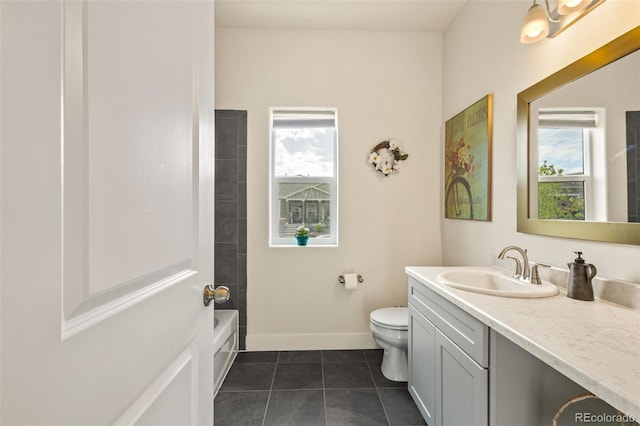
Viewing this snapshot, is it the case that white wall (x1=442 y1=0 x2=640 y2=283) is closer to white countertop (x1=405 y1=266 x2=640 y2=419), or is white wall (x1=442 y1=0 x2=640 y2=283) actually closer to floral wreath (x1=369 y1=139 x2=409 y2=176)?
white countertop (x1=405 y1=266 x2=640 y2=419)

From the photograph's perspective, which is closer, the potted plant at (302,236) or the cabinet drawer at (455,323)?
the cabinet drawer at (455,323)

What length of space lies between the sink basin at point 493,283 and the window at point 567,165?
35cm

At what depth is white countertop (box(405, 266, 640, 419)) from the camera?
0.62 meters

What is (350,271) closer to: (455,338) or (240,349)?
(240,349)

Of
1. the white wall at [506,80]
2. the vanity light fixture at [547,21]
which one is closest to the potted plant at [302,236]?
the white wall at [506,80]

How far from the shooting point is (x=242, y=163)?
2.48 meters

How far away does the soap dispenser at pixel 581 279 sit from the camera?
1116mm

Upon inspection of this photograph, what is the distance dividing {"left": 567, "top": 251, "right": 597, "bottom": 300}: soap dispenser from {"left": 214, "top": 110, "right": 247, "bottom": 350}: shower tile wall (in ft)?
7.03

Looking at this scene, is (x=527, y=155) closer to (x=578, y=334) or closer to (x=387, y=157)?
(x=578, y=334)

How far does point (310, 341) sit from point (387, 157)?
5.70 feet

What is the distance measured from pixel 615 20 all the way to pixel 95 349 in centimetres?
Answer: 186

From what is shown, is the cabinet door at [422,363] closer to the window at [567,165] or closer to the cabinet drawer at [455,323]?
the cabinet drawer at [455,323]

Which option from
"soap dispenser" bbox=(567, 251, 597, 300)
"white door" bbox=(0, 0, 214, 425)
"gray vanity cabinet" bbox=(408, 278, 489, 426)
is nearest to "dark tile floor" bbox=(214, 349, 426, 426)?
"gray vanity cabinet" bbox=(408, 278, 489, 426)

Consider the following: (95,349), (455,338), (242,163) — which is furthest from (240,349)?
(95,349)
